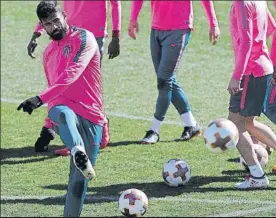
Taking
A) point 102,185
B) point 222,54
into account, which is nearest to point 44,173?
point 102,185

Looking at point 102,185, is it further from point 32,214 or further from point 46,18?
A: point 46,18

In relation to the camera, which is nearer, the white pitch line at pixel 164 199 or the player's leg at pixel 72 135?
the player's leg at pixel 72 135

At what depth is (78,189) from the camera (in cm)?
907

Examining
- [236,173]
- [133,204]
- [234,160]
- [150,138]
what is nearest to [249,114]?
[236,173]

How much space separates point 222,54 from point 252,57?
8.15 metres

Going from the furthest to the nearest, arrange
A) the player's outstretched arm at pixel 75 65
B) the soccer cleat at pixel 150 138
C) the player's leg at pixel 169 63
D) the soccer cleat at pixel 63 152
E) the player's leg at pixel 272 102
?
the soccer cleat at pixel 150 138 < the player's leg at pixel 169 63 < the soccer cleat at pixel 63 152 < the player's leg at pixel 272 102 < the player's outstretched arm at pixel 75 65

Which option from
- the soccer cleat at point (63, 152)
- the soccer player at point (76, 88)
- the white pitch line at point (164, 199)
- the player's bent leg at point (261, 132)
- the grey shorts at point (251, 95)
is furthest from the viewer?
the soccer cleat at point (63, 152)

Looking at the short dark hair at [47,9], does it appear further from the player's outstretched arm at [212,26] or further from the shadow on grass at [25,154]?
the player's outstretched arm at [212,26]

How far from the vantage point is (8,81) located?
55.5 feet

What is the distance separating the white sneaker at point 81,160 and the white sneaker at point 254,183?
239cm

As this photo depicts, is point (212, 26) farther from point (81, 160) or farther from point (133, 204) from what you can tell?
point (81, 160)

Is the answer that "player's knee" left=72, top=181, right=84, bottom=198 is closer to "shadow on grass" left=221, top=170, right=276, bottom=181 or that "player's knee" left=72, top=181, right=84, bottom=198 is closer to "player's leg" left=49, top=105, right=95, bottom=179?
"player's leg" left=49, top=105, right=95, bottom=179

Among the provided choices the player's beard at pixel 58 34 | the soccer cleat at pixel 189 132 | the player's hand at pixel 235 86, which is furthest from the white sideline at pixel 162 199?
the soccer cleat at pixel 189 132

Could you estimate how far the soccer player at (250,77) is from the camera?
9.77 metres
